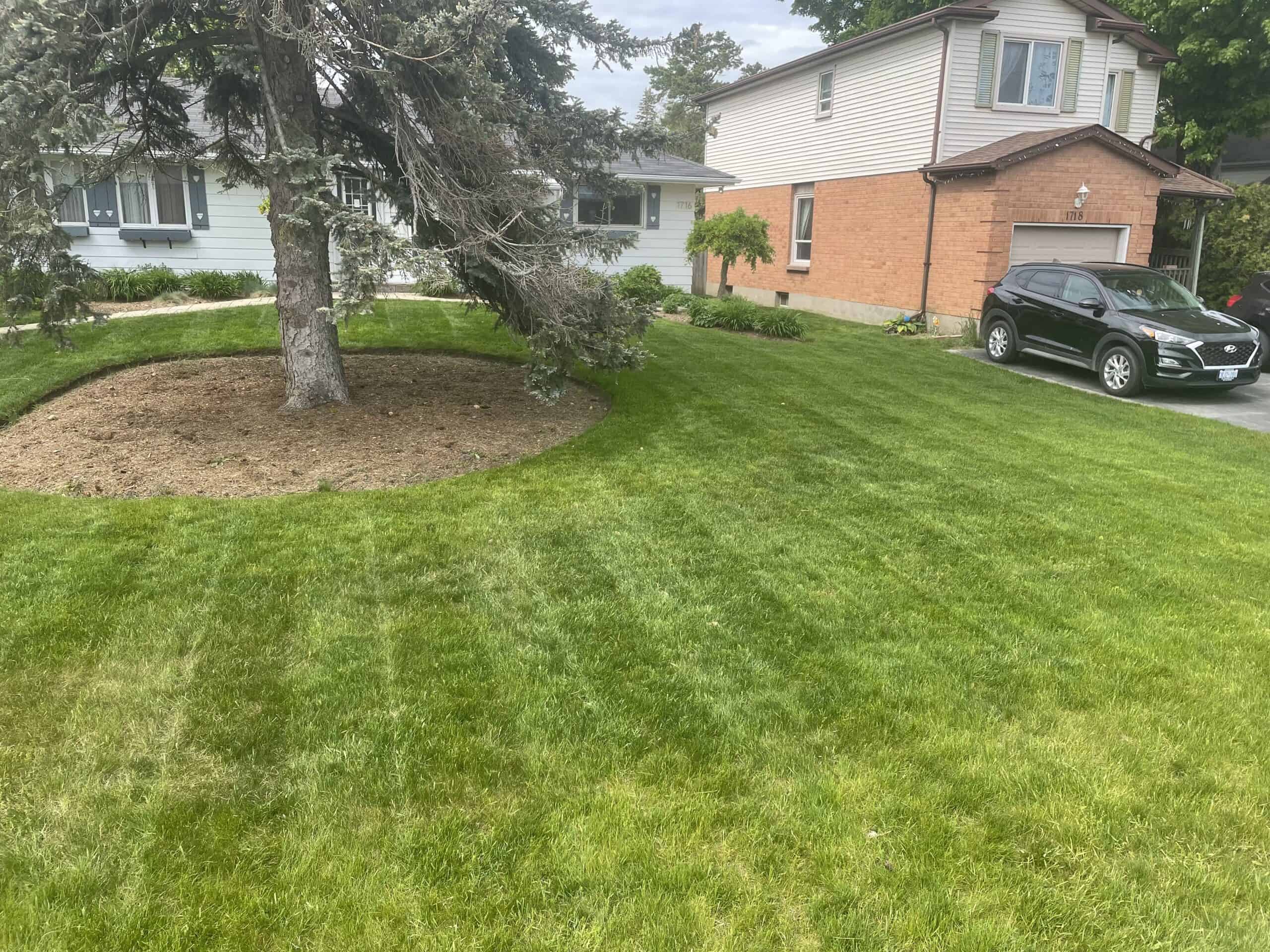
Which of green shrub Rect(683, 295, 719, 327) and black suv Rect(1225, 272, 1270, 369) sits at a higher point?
black suv Rect(1225, 272, 1270, 369)

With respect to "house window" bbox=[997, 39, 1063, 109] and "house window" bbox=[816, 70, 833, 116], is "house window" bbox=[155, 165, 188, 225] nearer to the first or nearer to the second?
"house window" bbox=[816, 70, 833, 116]

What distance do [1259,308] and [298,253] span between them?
13913mm

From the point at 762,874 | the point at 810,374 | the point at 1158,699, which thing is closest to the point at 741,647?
the point at 762,874

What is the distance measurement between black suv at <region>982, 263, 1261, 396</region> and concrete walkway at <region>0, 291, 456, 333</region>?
8.98 metres

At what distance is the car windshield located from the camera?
12.0m

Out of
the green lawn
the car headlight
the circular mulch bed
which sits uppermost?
the car headlight

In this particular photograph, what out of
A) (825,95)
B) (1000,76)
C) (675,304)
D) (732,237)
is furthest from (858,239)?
(675,304)

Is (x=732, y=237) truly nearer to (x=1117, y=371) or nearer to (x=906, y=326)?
(x=906, y=326)

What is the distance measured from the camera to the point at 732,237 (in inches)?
703

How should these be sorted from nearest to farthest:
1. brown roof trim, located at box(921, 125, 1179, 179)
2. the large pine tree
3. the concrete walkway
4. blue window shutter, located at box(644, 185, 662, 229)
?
the large pine tree, the concrete walkway, brown roof trim, located at box(921, 125, 1179, 179), blue window shutter, located at box(644, 185, 662, 229)

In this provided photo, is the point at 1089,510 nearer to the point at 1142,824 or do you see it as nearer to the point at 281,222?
the point at 1142,824

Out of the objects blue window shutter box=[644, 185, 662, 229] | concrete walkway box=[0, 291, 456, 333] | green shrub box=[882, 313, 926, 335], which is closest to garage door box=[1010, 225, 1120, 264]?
green shrub box=[882, 313, 926, 335]

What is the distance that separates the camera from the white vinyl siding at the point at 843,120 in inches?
679

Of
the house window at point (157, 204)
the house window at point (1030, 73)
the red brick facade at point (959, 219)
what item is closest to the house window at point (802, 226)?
the red brick facade at point (959, 219)
